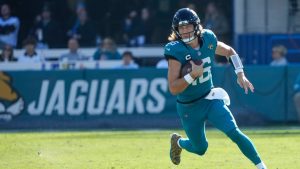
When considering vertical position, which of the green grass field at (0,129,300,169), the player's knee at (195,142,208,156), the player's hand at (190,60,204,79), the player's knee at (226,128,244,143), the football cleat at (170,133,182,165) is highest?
the player's hand at (190,60,204,79)

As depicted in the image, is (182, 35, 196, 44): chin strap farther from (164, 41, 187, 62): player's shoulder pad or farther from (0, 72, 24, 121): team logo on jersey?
(0, 72, 24, 121): team logo on jersey

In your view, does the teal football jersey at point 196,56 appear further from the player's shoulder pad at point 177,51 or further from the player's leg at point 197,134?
the player's leg at point 197,134

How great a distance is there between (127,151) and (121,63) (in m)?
6.99

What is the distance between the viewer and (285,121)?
19031 millimetres

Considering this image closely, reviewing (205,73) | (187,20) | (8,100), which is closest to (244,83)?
(205,73)

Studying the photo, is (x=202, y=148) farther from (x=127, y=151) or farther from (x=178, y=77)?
(x=127, y=151)

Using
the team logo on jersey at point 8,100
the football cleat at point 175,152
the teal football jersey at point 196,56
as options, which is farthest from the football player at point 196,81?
the team logo on jersey at point 8,100

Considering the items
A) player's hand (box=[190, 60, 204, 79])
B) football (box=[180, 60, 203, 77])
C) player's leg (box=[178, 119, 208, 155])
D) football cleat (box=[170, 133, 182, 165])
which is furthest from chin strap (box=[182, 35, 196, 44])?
football cleat (box=[170, 133, 182, 165])

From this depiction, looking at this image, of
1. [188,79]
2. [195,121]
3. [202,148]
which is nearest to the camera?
[188,79]

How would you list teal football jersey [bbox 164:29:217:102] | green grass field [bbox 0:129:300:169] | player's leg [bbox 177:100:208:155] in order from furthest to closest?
green grass field [bbox 0:129:300:169] → player's leg [bbox 177:100:208:155] → teal football jersey [bbox 164:29:217:102]

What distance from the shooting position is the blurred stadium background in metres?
19.0

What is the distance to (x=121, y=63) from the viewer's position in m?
20.3

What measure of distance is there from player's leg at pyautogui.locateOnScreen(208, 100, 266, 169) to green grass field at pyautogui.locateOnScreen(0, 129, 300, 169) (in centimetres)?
142

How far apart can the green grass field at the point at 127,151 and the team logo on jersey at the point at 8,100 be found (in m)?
2.25
